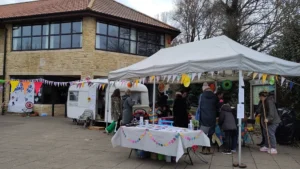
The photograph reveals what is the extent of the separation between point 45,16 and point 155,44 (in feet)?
24.6

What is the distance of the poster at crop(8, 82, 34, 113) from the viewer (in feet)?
60.4

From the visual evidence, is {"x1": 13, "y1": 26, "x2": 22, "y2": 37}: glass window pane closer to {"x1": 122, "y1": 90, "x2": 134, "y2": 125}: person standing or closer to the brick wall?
the brick wall

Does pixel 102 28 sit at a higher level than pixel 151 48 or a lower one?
higher

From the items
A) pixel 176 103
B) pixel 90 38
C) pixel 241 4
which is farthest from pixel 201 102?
pixel 241 4

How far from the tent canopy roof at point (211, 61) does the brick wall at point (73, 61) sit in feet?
27.5

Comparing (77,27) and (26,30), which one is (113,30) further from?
(26,30)

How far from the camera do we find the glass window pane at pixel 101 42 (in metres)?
17.7

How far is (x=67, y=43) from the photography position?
58.9ft

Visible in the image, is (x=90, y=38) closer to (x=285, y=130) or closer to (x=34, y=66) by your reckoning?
(x=34, y=66)

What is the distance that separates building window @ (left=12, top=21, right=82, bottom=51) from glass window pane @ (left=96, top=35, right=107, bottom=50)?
3.34ft

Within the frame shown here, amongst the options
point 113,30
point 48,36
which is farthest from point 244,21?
point 48,36

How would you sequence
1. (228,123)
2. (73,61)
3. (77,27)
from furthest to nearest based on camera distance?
(77,27), (73,61), (228,123)

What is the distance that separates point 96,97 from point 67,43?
6.11 m

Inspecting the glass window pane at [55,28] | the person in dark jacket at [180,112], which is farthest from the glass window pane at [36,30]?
the person in dark jacket at [180,112]
